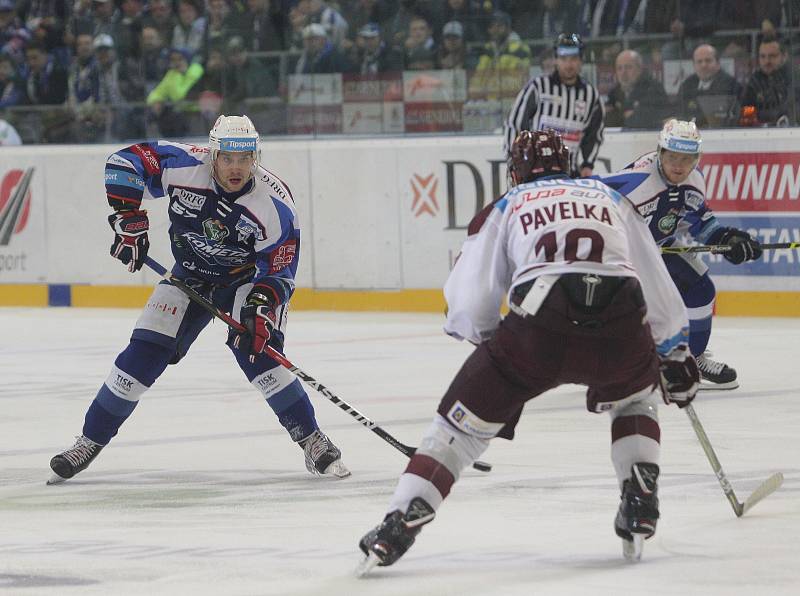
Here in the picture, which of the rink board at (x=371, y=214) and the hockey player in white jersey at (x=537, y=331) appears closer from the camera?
the hockey player in white jersey at (x=537, y=331)

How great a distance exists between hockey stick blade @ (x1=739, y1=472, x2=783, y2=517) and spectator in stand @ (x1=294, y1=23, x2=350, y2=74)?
23.4 ft

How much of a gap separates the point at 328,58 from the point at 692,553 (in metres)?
7.91

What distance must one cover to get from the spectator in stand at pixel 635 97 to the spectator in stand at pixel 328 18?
203 centimetres

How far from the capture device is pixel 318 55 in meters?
11.7

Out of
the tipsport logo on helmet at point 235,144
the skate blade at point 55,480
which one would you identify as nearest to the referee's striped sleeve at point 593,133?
the tipsport logo on helmet at point 235,144

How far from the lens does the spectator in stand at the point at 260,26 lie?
12.0m

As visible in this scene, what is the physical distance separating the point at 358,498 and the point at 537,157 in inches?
56.5

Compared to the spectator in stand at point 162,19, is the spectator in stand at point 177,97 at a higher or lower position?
lower

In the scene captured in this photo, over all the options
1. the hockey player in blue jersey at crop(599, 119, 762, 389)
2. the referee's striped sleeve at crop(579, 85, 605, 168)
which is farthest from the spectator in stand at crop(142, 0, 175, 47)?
the hockey player in blue jersey at crop(599, 119, 762, 389)

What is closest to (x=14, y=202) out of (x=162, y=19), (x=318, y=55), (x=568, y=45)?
(x=162, y=19)

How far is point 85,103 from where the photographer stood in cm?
1260

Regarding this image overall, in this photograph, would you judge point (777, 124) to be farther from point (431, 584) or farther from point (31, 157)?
point (431, 584)

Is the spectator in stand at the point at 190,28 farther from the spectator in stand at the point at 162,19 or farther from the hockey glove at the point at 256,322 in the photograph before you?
the hockey glove at the point at 256,322

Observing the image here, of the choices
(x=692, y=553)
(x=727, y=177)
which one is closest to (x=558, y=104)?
(x=727, y=177)
